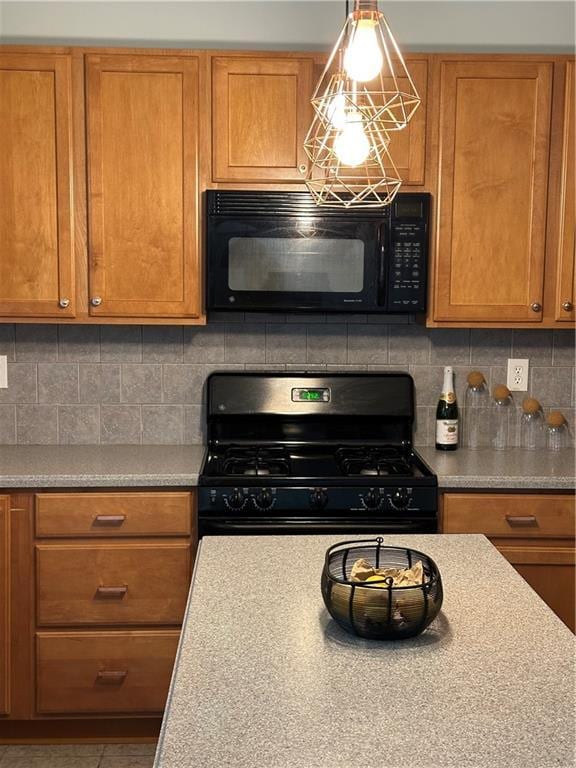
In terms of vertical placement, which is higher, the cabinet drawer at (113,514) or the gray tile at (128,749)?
the cabinet drawer at (113,514)

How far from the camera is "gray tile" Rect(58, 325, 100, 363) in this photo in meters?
3.34

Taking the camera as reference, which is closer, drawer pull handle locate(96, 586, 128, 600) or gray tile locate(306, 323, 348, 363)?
drawer pull handle locate(96, 586, 128, 600)

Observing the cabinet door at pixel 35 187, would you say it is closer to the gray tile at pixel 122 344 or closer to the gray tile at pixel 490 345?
the gray tile at pixel 122 344

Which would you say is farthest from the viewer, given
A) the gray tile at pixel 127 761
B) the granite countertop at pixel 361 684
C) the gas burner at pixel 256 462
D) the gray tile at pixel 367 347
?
the gray tile at pixel 367 347

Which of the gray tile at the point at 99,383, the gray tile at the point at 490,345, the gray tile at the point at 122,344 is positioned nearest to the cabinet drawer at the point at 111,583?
the gray tile at the point at 99,383

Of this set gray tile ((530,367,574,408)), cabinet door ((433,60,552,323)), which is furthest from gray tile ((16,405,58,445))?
gray tile ((530,367,574,408))

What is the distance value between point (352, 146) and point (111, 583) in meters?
1.95

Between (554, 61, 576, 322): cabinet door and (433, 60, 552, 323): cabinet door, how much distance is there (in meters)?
Result: 0.07

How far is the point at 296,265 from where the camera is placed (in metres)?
3.05

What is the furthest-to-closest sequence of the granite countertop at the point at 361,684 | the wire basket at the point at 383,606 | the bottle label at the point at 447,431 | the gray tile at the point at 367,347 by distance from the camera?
1. the gray tile at the point at 367,347
2. the bottle label at the point at 447,431
3. the wire basket at the point at 383,606
4. the granite countertop at the point at 361,684

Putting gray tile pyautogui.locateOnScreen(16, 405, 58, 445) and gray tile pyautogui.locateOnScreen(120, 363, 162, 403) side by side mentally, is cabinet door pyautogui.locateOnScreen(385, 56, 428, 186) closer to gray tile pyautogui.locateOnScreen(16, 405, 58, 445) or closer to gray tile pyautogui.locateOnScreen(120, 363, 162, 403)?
gray tile pyautogui.locateOnScreen(120, 363, 162, 403)

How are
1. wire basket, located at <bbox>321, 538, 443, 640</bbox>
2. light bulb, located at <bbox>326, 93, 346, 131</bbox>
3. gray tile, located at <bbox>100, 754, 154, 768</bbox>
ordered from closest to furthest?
light bulb, located at <bbox>326, 93, 346, 131</bbox>
wire basket, located at <bbox>321, 538, 443, 640</bbox>
gray tile, located at <bbox>100, 754, 154, 768</bbox>

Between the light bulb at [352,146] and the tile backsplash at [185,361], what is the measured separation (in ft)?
6.62

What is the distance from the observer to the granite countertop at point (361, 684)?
112 cm
